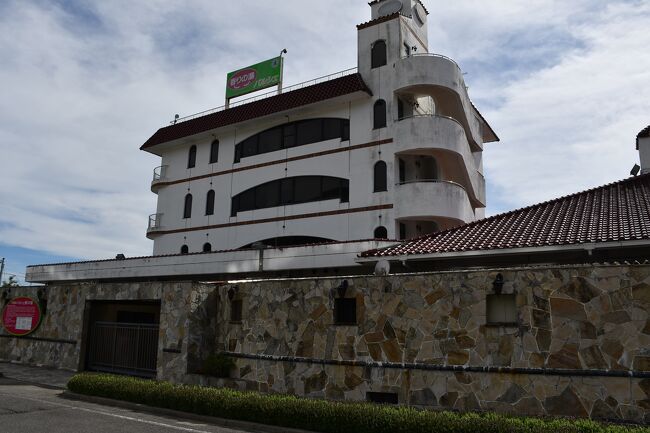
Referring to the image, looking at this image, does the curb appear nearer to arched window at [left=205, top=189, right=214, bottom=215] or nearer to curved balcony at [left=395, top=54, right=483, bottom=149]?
arched window at [left=205, top=189, right=214, bottom=215]

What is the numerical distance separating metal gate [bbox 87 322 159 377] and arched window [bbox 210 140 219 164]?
15332 mm

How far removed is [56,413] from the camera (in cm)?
1321

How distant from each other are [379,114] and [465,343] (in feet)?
56.7

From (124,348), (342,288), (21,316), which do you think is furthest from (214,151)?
(342,288)

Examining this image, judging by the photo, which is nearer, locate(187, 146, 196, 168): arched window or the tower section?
the tower section

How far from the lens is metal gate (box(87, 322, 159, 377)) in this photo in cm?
1867

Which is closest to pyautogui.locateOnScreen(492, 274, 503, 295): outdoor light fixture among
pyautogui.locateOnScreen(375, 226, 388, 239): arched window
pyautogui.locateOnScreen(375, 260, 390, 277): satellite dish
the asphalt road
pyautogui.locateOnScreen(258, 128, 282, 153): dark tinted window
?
pyautogui.locateOnScreen(375, 260, 390, 277): satellite dish

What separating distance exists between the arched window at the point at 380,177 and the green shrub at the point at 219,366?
13.2m

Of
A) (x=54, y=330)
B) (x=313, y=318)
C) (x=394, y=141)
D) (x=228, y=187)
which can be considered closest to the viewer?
(x=313, y=318)

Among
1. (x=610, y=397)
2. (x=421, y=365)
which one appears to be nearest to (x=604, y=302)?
(x=610, y=397)

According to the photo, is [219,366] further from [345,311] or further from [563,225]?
[563,225]

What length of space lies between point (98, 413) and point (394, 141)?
18312 mm

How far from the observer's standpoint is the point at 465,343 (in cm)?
1283

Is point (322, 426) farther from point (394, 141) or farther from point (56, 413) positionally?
point (394, 141)
